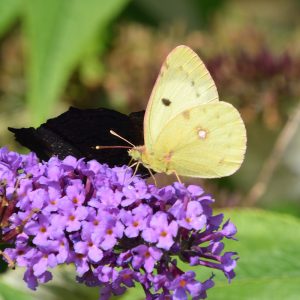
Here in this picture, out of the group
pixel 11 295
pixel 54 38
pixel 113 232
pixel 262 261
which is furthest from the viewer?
pixel 54 38

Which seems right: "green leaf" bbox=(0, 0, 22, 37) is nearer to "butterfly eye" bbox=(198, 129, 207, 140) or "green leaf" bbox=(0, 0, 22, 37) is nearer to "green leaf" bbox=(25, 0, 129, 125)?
"green leaf" bbox=(25, 0, 129, 125)

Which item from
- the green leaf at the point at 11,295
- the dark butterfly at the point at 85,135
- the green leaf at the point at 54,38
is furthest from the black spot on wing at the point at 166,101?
the green leaf at the point at 54,38

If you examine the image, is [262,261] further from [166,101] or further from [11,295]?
[11,295]

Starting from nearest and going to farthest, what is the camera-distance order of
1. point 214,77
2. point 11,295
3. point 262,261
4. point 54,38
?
point 11,295
point 262,261
point 54,38
point 214,77

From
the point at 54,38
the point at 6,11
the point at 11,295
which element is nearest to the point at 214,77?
the point at 54,38

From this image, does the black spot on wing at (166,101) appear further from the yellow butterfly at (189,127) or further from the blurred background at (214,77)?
the blurred background at (214,77)

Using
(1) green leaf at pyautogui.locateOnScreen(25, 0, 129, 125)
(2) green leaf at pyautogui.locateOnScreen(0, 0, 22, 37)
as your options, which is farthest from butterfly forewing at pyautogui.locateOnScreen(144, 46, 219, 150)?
(2) green leaf at pyautogui.locateOnScreen(0, 0, 22, 37)
